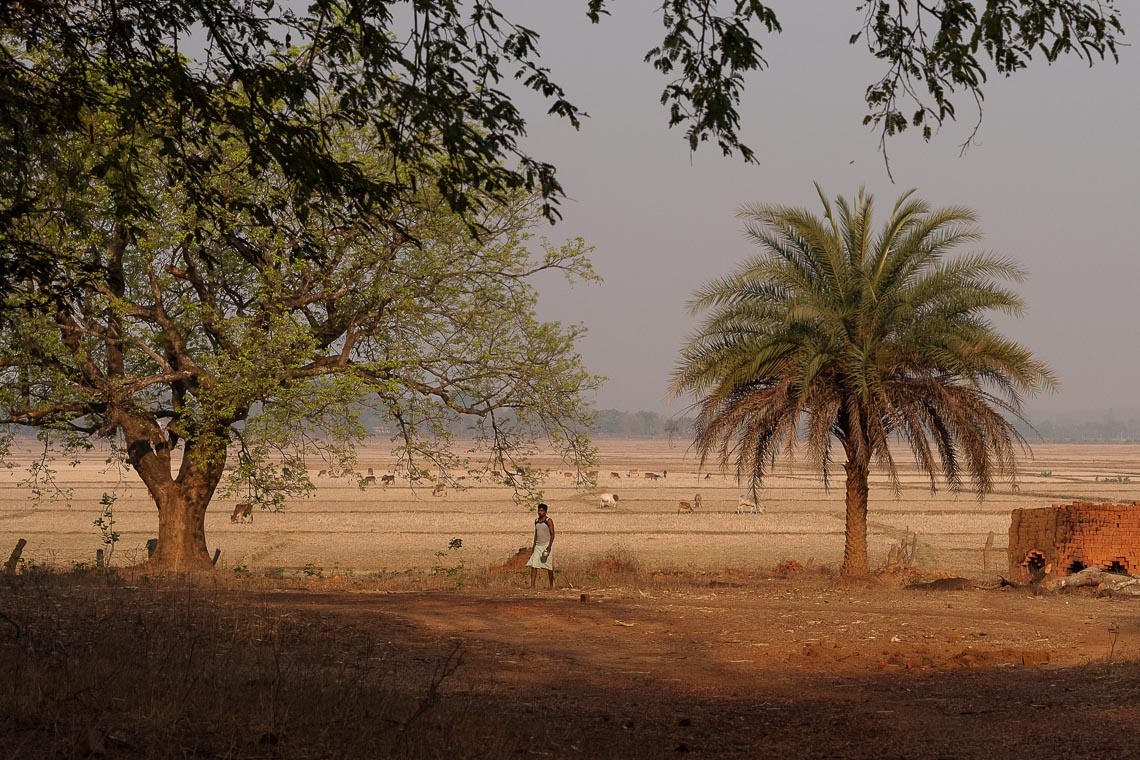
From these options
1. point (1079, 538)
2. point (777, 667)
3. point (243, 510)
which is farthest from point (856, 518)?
point (243, 510)

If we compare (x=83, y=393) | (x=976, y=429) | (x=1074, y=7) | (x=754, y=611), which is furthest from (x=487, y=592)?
(x=1074, y=7)

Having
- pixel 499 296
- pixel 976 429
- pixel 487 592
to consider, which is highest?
pixel 499 296

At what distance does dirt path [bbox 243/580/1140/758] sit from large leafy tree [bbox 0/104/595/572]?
180 inches

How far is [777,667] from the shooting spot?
12633 mm

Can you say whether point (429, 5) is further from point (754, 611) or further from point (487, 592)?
point (487, 592)

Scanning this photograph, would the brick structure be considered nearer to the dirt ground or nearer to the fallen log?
the dirt ground

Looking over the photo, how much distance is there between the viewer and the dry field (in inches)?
1368

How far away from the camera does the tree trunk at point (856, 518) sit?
23.9 metres

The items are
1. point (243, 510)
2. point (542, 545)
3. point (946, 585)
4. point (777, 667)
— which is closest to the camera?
point (777, 667)

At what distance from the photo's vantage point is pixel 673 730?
9039 millimetres

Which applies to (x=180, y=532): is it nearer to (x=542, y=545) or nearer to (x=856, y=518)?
(x=542, y=545)

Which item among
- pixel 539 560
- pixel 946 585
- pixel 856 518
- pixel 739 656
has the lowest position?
pixel 946 585

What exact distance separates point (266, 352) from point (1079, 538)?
16437 millimetres

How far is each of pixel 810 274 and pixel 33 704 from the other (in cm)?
1918
